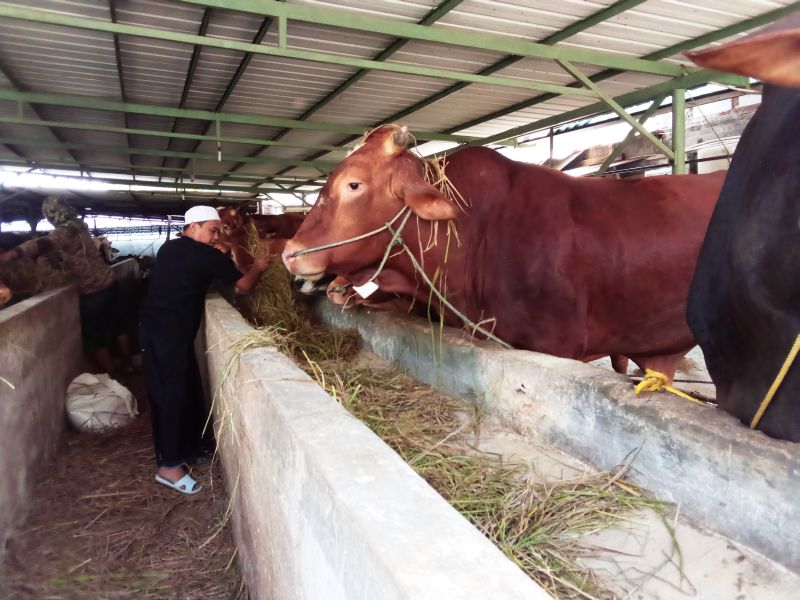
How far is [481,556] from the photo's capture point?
112 centimetres

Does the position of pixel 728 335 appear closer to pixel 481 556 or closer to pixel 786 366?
pixel 786 366

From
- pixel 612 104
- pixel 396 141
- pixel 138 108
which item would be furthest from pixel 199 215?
pixel 612 104

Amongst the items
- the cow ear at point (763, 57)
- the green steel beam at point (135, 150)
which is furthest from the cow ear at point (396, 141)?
the green steel beam at point (135, 150)

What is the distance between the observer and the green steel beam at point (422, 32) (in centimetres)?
370

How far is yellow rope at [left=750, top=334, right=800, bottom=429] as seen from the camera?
1.56 m

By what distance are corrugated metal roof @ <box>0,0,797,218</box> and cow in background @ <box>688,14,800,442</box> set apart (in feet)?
9.52

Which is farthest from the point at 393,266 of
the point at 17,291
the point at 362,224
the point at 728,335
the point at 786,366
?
the point at 17,291

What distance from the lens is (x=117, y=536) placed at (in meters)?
3.62

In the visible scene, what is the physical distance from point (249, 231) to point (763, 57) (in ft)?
22.1

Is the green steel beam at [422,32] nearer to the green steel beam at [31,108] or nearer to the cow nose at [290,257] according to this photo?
the cow nose at [290,257]

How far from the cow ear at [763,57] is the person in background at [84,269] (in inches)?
274

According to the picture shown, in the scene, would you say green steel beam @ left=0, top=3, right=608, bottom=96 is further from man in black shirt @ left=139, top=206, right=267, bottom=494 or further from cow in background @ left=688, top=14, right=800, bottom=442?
Answer: cow in background @ left=688, top=14, right=800, bottom=442

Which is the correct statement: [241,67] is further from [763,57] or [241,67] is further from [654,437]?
[763,57]

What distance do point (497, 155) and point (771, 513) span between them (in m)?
2.79
